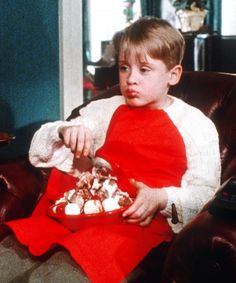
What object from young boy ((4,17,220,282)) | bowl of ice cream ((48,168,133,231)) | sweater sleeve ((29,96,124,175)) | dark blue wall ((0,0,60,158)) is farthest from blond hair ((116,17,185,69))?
dark blue wall ((0,0,60,158))

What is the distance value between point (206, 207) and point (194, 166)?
32 centimetres

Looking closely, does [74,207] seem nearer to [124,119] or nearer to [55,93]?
[124,119]

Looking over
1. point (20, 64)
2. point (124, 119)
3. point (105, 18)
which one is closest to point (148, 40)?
point (124, 119)

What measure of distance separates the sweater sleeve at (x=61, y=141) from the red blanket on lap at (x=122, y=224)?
0.04 metres

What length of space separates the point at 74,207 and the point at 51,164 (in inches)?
14.1

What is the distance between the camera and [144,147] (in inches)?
60.2

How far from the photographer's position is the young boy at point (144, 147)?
1.25m

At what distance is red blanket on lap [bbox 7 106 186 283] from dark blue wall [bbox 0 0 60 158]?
0.73 m

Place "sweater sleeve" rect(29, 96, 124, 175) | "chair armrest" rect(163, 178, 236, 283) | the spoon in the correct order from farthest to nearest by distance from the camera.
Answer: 1. "sweater sleeve" rect(29, 96, 124, 175)
2. the spoon
3. "chair armrest" rect(163, 178, 236, 283)

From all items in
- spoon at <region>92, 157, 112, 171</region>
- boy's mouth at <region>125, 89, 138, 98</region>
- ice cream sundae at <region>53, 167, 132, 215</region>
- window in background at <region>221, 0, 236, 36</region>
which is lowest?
ice cream sundae at <region>53, 167, 132, 215</region>

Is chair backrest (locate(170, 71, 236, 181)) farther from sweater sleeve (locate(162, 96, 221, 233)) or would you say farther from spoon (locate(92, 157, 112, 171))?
spoon (locate(92, 157, 112, 171))

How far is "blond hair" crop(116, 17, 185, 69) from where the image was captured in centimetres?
147

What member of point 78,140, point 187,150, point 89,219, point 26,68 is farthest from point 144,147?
point 26,68

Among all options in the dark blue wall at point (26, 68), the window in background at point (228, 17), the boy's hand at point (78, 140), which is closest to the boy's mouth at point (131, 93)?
the boy's hand at point (78, 140)
